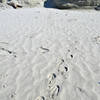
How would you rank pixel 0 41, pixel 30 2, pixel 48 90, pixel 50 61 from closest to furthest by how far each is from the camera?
pixel 48 90, pixel 50 61, pixel 0 41, pixel 30 2

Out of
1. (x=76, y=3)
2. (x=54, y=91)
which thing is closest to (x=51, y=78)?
(x=54, y=91)

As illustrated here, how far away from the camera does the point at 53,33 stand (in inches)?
196

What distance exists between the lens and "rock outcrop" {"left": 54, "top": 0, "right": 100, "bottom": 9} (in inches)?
486

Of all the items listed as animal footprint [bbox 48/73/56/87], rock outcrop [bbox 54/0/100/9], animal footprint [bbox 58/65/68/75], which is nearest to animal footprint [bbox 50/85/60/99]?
animal footprint [bbox 48/73/56/87]

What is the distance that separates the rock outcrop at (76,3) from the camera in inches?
486

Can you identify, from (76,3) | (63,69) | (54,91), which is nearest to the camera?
(54,91)

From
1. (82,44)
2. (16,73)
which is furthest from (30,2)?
(16,73)

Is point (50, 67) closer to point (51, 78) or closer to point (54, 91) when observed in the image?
point (51, 78)

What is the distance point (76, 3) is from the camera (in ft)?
41.8

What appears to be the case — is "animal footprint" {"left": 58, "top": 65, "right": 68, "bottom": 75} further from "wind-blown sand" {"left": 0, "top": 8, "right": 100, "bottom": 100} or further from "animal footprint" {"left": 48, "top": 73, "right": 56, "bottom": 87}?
"animal footprint" {"left": 48, "top": 73, "right": 56, "bottom": 87}

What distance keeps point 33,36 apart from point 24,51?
114 centimetres

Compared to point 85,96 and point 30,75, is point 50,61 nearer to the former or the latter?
point 30,75

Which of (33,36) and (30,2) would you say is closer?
(33,36)

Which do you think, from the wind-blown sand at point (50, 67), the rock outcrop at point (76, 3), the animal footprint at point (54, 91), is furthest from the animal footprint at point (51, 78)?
the rock outcrop at point (76, 3)
